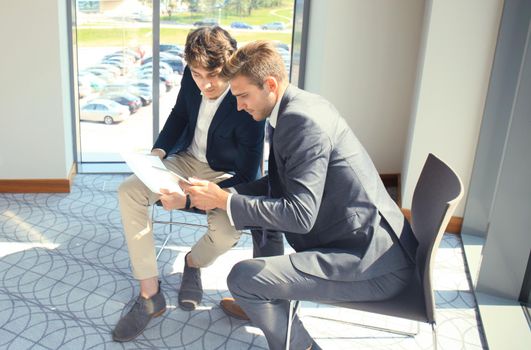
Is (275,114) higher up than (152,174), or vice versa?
(275,114)

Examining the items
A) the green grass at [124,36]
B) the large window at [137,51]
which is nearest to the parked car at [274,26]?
the large window at [137,51]

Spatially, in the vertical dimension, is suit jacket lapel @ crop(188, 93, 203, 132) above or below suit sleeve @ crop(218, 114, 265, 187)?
above

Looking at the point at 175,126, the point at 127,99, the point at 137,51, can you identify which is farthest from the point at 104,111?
the point at 175,126

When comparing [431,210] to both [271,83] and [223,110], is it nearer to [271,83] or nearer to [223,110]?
[271,83]

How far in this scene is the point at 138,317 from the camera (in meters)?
2.28

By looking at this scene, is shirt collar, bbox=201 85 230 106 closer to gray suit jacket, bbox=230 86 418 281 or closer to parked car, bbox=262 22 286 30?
gray suit jacket, bbox=230 86 418 281

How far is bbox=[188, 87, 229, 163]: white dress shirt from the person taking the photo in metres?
A: 2.50

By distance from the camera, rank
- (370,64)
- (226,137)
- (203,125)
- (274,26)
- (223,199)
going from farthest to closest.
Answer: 1. (274,26)
2. (370,64)
3. (203,125)
4. (226,137)
5. (223,199)

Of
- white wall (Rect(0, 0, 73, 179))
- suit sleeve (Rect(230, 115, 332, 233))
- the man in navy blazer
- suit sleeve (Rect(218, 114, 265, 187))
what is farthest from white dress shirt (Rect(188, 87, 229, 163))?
white wall (Rect(0, 0, 73, 179))

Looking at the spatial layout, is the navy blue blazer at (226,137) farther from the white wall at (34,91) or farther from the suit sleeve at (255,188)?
the white wall at (34,91)

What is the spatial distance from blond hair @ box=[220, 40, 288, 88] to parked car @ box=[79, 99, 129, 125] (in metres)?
2.24

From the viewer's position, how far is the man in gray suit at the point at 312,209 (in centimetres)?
175

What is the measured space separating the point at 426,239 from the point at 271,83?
71 centimetres

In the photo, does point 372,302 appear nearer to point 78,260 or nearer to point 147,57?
point 78,260
